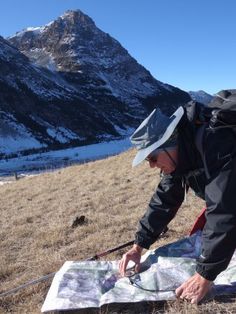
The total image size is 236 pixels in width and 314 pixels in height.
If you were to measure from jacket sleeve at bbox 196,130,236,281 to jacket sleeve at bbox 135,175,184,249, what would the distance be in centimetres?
78

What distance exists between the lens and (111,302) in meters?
3.88

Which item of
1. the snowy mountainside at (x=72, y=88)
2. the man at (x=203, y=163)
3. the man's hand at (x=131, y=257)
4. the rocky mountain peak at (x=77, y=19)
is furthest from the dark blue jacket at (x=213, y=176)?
the rocky mountain peak at (x=77, y=19)

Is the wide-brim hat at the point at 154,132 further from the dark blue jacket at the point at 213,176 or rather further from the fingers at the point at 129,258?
the fingers at the point at 129,258

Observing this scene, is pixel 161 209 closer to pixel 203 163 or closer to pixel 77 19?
pixel 203 163

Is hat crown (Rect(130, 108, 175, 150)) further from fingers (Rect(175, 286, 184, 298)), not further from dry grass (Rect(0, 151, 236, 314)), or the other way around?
dry grass (Rect(0, 151, 236, 314))

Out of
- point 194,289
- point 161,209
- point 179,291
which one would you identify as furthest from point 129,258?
point 194,289

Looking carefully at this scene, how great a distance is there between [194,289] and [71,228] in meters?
4.52

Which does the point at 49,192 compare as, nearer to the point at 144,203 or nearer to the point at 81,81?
the point at 144,203

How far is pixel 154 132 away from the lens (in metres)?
3.34

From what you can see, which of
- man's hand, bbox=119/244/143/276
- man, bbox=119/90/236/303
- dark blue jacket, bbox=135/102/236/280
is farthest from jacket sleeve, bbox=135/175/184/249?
dark blue jacket, bbox=135/102/236/280

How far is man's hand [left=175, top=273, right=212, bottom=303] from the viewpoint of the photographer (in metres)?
3.37

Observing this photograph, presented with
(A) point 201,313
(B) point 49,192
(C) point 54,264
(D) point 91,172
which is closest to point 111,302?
(A) point 201,313

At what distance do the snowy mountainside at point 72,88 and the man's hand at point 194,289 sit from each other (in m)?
62.9

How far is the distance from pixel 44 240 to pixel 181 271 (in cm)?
345
